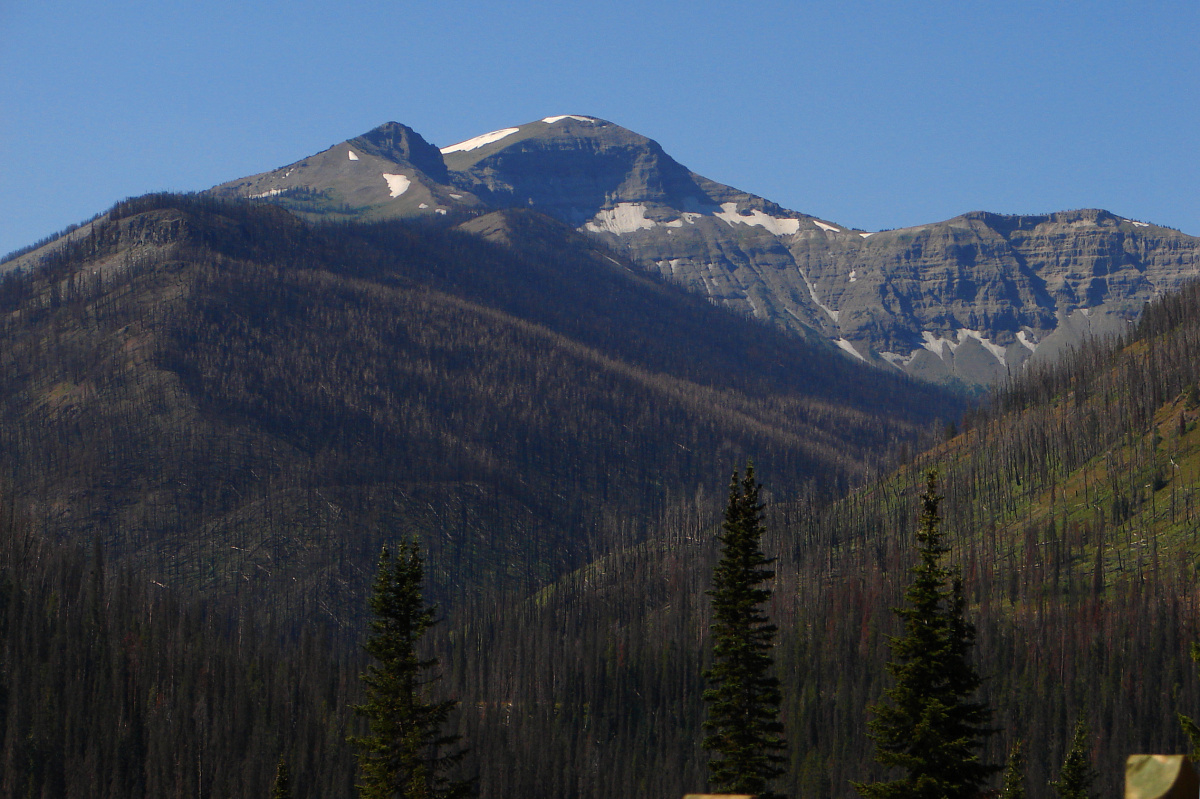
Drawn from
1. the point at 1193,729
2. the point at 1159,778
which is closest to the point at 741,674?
the point at 1193,729

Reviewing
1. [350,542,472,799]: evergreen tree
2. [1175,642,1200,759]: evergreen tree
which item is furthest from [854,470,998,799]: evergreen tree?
[350,542,472,799]: evergreen tree

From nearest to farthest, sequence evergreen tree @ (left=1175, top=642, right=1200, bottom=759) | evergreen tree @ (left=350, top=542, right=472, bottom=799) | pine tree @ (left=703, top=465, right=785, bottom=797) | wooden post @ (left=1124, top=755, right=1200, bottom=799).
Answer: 1. wooden post @ (left=1124, top=755, right=1200, bottom=799)
2. evergreen tree @ (left=1175, top=642, right=1200, bottom=759)
3. pine tree @ (left=703, top=465, right=785, bottom=797)
4. evergreen tree @ (left=350, top=542, right=472, bottom=799)

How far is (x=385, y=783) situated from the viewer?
5022 cm

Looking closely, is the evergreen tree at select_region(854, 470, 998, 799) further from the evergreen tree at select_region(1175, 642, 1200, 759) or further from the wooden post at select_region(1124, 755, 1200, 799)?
the wooden post at select_region(1124, 755, 1200, 799)

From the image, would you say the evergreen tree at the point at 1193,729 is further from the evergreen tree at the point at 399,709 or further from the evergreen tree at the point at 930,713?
the evergreen tree at the point at 399,709

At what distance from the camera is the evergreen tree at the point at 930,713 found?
36219 mm

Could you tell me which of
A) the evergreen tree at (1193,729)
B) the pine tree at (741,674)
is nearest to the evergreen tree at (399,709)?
the pine tree at (741,674)

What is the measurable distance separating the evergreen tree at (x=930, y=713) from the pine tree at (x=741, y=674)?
8.82 metres

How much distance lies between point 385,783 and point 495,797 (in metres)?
132

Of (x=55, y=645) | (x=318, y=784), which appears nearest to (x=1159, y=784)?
(x=318, y=784)

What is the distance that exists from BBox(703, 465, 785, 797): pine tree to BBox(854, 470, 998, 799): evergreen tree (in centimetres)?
882

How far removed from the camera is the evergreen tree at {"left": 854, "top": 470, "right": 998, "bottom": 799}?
119 feet

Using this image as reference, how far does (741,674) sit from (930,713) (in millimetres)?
12066

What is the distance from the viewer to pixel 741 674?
4744cm
